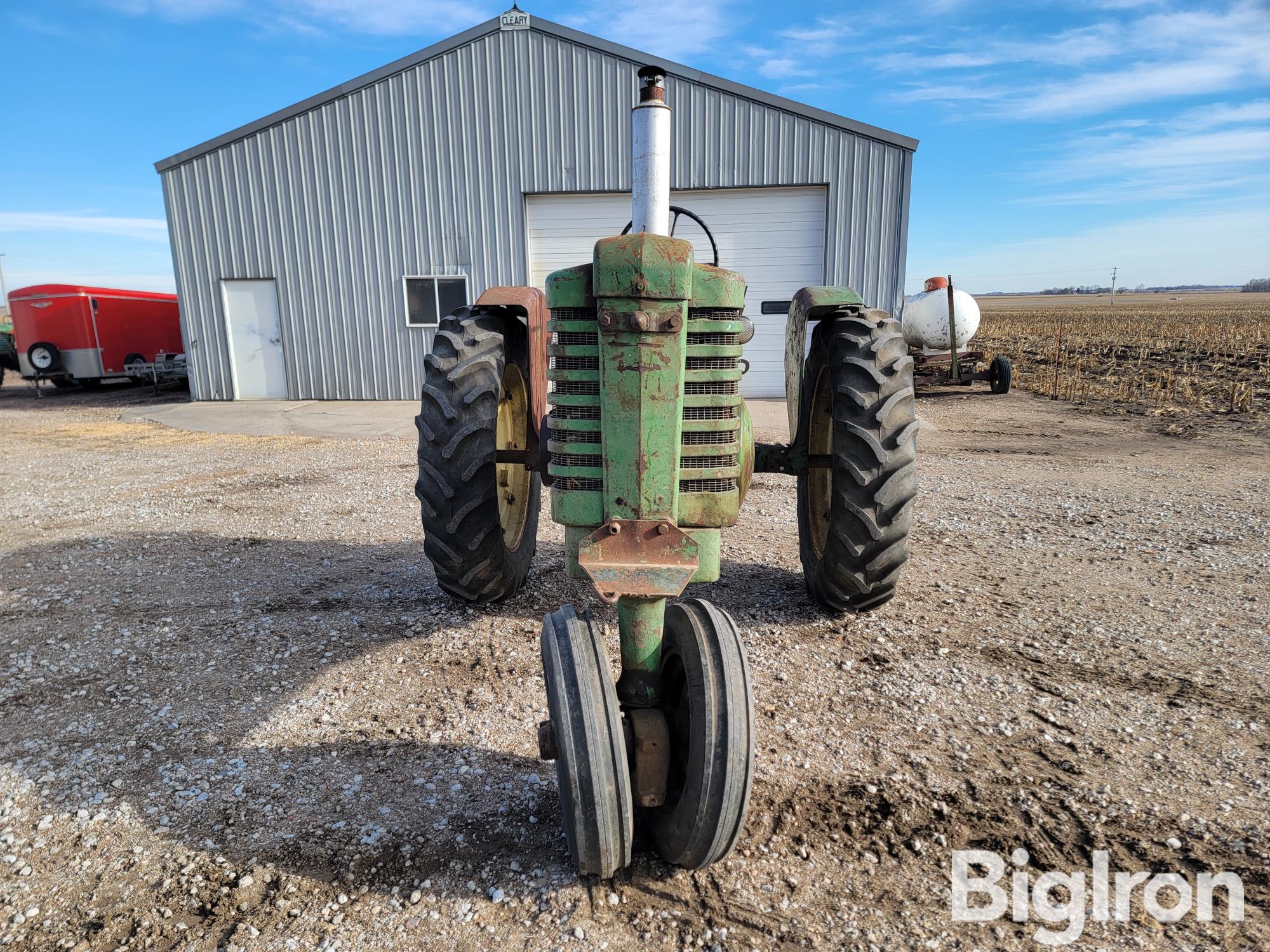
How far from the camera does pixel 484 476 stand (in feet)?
12.5

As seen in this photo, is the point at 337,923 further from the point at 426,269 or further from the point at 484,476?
the point at 426,269

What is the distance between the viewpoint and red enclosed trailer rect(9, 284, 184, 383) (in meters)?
16.7

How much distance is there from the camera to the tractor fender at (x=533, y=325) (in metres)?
4.07

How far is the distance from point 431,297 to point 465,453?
1091cm

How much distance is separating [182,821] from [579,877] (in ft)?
4.48

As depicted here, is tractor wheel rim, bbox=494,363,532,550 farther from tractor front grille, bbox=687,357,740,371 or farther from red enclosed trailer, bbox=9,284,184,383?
red enclosed trailer, bbox=9,284,184,383

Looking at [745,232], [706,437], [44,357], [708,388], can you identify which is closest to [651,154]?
[708,388]

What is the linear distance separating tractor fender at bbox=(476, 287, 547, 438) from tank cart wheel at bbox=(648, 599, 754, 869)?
6.32ft

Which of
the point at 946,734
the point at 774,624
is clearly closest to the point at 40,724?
the point at 774,624

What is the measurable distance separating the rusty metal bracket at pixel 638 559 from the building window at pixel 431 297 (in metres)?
12.1

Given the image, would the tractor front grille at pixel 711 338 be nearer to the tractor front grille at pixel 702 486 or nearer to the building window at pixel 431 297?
the tractor front grille at pixel 702 486

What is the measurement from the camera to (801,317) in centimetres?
399

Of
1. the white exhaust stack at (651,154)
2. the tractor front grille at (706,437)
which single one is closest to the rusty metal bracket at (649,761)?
the tractor front grille at (706,437)

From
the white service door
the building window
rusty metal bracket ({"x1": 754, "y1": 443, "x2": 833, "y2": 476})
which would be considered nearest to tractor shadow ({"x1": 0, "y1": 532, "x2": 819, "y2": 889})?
rusty metal bracket ({"x1": 754, "y1": 443, "x2": 833, "y2": 476})
